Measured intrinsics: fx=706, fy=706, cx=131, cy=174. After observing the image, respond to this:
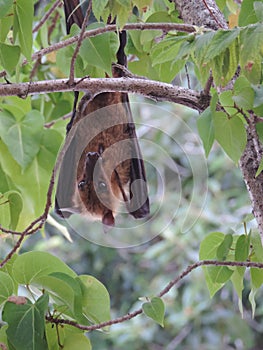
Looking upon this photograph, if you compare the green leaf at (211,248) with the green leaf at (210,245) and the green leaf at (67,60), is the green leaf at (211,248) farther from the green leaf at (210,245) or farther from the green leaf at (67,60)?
the green leaf at (67,60)

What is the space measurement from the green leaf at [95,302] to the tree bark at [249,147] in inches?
10.5

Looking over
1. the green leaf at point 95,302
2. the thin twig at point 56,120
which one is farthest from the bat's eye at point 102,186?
the green leaf at point 95,302

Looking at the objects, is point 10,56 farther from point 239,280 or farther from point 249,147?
point 239,280

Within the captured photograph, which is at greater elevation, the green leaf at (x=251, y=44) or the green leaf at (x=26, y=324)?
the green leaf at (x=251, y=44)

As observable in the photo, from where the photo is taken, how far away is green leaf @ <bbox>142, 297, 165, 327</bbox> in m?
1.02

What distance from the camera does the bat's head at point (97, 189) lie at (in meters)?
1.39

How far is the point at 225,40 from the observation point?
840 mm

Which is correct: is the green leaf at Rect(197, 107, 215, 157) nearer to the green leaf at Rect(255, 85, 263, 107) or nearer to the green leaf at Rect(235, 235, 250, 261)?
the green leaf at Rect(255, 85, 263, 107)

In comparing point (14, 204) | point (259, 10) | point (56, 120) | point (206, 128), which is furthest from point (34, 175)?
point (259, 10)

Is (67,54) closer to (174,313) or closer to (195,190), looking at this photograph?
(195,190)

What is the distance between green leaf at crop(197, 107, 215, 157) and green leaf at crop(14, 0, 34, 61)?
0.30 metres

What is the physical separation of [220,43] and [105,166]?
24.8 inches

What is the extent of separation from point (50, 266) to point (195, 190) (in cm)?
27

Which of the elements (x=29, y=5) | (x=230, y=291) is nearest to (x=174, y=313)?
(x=230, y=291)
